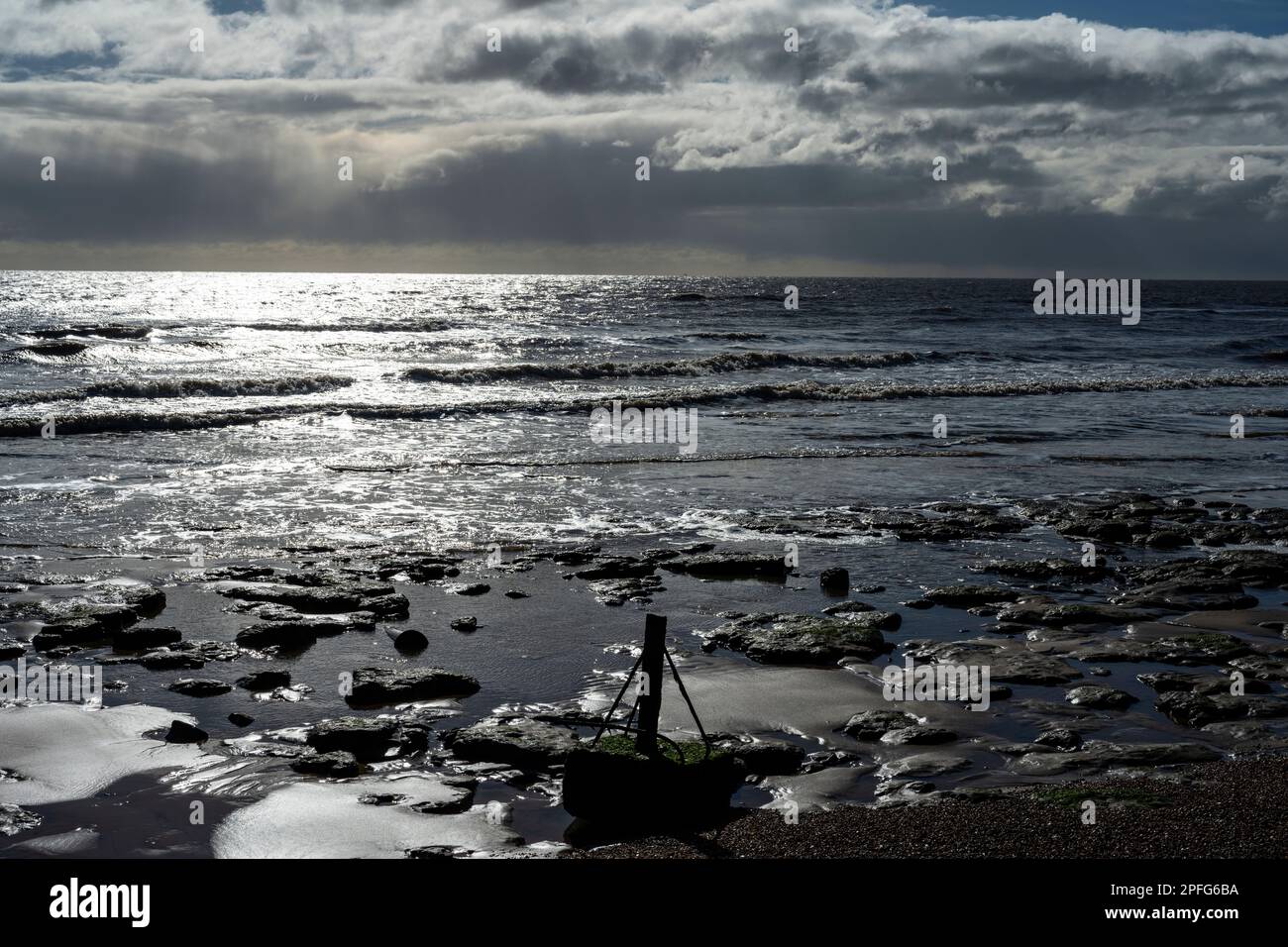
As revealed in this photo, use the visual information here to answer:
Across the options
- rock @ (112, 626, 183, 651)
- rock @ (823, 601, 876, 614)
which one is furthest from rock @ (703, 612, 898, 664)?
rock @ (112, 626, 183, 651)

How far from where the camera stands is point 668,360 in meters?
51.5

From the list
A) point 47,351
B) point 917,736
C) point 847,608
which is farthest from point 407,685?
point 47,351

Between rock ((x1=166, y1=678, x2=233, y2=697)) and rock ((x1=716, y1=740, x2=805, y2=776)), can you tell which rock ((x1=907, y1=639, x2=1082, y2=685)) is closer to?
rock ((x1=716, y1=740, x2=805, y2=776))

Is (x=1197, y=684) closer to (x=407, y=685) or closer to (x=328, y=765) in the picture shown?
(x=407, y=685)

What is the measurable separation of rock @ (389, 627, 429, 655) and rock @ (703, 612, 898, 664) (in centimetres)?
309

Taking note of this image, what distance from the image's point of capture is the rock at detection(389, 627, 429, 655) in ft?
39.3

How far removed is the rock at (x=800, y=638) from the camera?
11.9 meters

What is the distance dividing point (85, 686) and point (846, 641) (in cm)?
760

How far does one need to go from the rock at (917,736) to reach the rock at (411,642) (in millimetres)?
4993

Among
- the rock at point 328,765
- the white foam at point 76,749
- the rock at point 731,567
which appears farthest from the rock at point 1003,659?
the white foam at point 76,749

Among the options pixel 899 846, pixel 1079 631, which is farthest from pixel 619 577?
pixel 899 846

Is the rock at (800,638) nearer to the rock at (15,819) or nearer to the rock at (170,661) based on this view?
the rock at (170,661)
